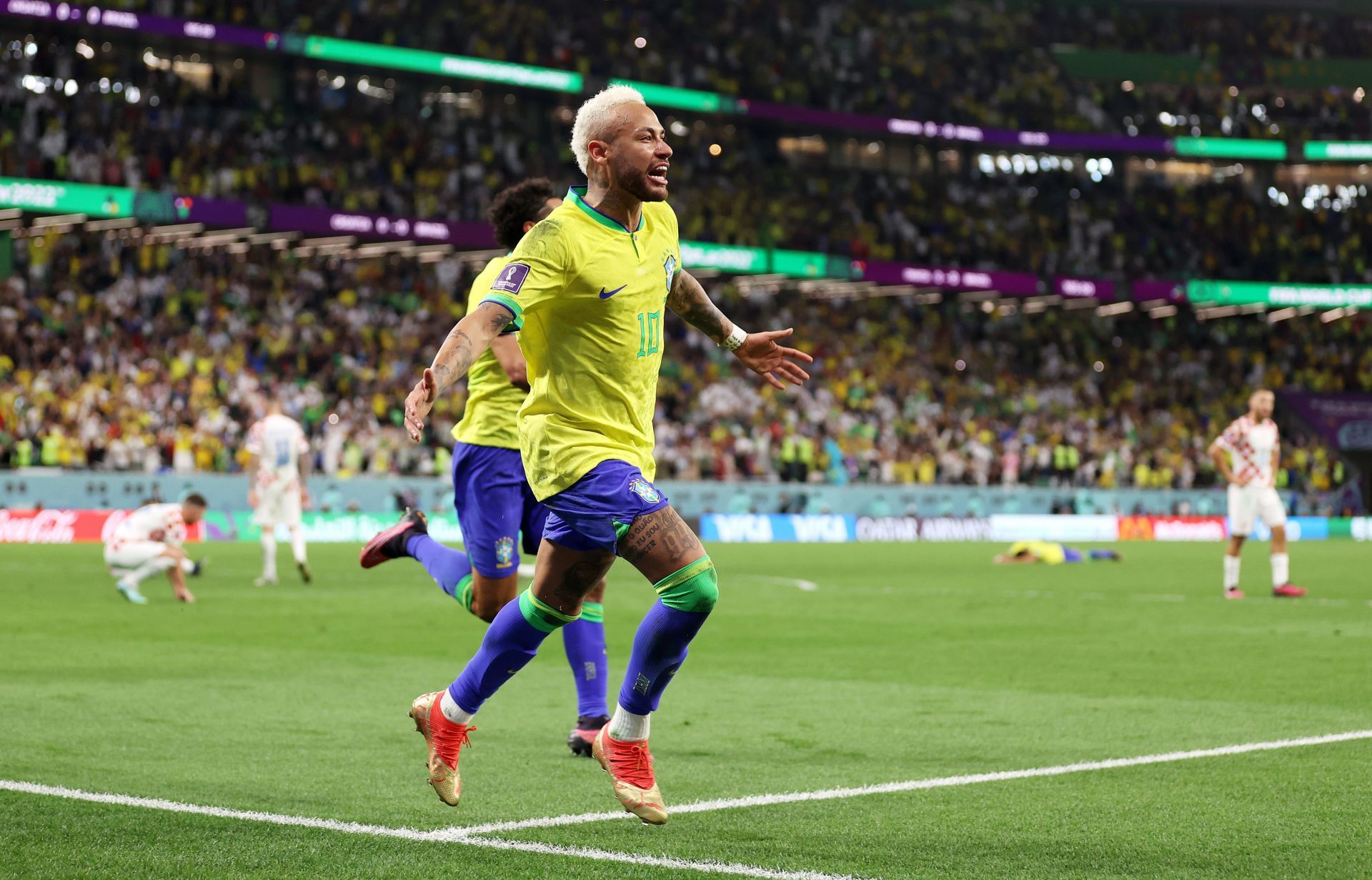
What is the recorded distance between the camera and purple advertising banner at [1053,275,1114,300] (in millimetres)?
49938

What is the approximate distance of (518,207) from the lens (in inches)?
295

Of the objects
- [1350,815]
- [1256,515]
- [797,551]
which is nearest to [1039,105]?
[797,551]

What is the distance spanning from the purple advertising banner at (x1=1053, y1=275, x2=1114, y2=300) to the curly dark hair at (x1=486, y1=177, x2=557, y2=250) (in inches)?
1733

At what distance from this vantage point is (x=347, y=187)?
39.9m

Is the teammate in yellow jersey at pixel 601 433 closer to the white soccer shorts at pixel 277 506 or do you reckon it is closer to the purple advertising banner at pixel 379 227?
the white soccer shorts at pixel 277 506

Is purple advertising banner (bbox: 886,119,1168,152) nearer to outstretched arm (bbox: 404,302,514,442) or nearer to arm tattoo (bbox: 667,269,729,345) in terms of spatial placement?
arm tattoo (bbox: 667,269,729,345)

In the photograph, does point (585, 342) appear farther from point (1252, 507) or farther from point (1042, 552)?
point (1042, 552)

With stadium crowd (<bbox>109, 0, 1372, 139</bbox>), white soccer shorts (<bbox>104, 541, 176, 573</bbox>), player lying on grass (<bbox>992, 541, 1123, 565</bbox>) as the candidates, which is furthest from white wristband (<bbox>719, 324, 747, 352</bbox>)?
stadium crowd (<bbox>109, 0, 1372, 139</bbox>)

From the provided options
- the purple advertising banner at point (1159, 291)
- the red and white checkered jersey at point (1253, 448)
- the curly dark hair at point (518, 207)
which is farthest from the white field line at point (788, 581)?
the purple advertising banner at point (1159, 291)

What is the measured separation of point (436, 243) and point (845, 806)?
120 ft

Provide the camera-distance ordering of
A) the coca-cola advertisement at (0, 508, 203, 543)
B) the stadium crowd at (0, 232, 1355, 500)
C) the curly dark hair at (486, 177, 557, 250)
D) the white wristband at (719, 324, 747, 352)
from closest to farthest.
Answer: the white wristband at (719, 324, 747, 352) < the curly dark hair at (486, 177, 557, 250) < the coca-cola advertisement at (0, 508, 203, 543) < the stadium crowd at (0, 232, 1355, 500)

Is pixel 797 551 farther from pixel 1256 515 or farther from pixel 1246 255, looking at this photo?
pixel 1246 255

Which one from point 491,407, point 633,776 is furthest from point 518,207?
point 633,776

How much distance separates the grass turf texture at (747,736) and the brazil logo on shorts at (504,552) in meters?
0.86
